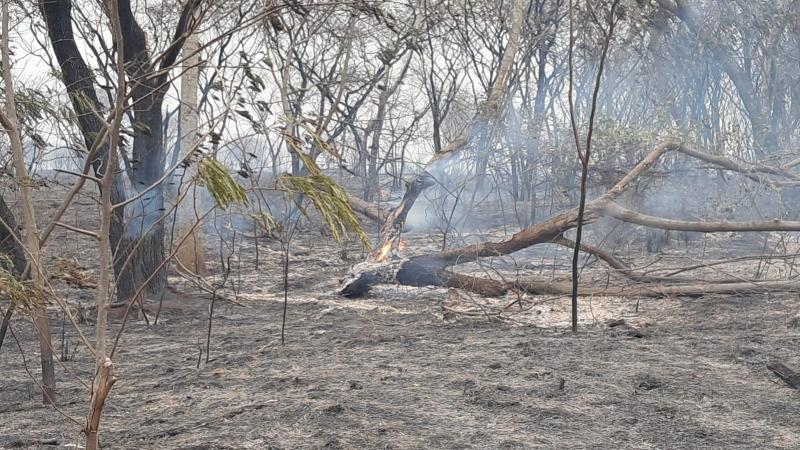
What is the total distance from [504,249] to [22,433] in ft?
16.7

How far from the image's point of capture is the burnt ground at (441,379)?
3812 millimetres

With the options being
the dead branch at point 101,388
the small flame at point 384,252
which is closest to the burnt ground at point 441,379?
the small flame at point 384,252

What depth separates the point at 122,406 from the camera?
451 cm

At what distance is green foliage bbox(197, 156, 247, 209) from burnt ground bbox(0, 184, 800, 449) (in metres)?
1.39

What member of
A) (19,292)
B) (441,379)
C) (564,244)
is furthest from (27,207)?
(564,244)

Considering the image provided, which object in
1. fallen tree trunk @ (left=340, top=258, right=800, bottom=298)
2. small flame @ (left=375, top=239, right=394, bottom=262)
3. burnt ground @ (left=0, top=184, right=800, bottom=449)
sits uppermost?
small flame @ (left=375, top=239, right=394, bottom=262)

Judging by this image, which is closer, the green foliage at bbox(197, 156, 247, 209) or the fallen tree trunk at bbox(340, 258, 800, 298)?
the green foliage at bbox(197, 156, 247, 209)

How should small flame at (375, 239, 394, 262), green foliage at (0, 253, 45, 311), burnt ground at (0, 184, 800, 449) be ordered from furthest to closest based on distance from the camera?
small flame at (375, 239, 394, 262) < burnt ground at (0, 184, 800, 449) < green foliage at (0, 253, 45, 311)

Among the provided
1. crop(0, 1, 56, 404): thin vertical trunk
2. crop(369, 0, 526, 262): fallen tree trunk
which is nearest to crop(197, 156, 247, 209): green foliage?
crop(0, 1, 56, 404): thin vertical trunk

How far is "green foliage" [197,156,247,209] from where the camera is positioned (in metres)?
2.58

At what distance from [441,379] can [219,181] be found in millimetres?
2509

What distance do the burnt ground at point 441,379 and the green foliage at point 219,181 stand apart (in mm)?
1394

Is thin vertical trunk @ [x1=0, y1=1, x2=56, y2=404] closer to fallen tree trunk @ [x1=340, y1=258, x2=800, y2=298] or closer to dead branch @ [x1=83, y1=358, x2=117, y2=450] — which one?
dead branch @ [x1=83, y1=358, x2=117, y2=450]

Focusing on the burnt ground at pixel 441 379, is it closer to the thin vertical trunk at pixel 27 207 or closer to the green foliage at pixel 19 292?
the thin vertical trunk at pixel 27 207
